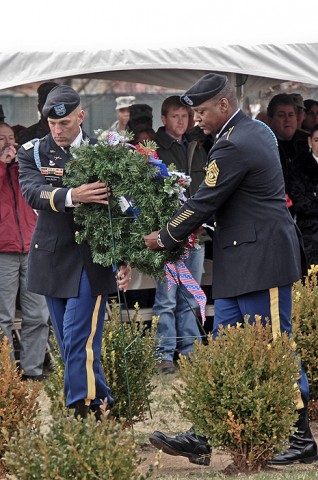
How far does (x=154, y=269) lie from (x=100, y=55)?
2959mm

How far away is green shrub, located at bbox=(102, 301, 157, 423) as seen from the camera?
6.58m

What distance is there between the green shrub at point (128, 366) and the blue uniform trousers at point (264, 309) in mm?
721

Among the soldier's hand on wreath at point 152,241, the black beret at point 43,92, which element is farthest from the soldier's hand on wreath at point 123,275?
the black beret at point 43,92

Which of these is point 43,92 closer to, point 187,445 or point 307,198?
point 307,198

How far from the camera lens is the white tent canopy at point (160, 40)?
8.24 meters

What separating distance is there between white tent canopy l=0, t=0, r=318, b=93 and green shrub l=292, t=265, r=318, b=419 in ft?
8.10

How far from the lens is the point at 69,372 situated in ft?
Answer: 19.7

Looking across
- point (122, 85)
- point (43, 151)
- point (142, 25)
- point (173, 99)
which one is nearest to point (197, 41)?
point (142, 25)

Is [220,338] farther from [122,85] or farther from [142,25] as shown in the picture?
[122,85]

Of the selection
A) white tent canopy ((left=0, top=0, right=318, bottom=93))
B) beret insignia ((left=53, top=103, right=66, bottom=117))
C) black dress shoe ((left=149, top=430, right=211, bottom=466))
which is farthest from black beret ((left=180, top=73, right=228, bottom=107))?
white tent canopy ((left=0, top=0, right=318, bottom=93))

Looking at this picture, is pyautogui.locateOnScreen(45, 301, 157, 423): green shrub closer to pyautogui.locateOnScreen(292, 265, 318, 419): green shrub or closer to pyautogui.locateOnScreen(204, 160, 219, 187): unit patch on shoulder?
pyautogui.locateOnScreen(292, 265, 318, 419): green shrub

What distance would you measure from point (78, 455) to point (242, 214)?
2.03 m

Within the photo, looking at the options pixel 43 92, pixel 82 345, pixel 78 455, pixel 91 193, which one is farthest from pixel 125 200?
pixel 43 92

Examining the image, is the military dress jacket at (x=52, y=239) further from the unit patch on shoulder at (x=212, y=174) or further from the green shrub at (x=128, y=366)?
the unit patch on shoulder at (x=212, y=174)
